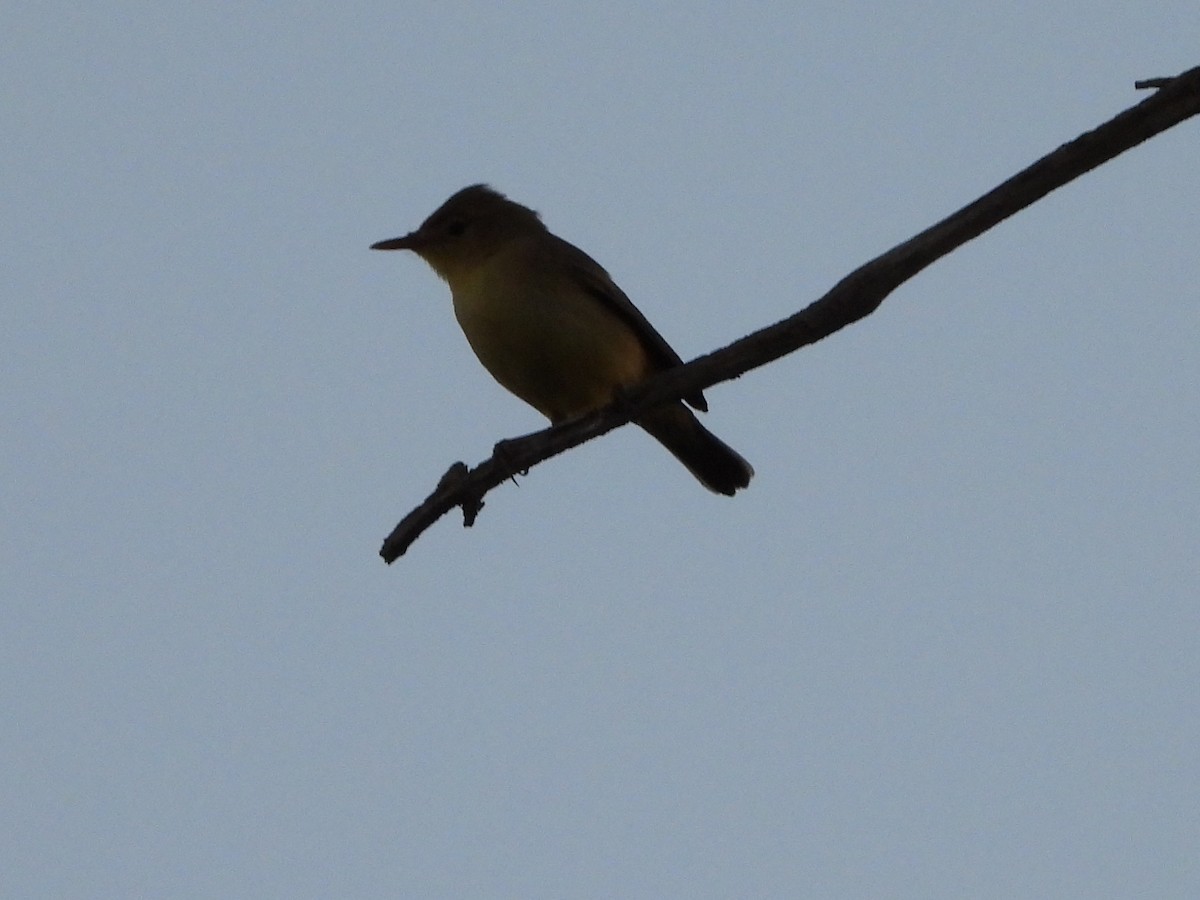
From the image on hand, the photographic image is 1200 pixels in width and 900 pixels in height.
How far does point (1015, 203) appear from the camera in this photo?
4.50 meters

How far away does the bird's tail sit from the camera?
850cm

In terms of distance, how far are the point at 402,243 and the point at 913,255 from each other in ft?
14.6

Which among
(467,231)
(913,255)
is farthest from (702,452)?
(913,255)

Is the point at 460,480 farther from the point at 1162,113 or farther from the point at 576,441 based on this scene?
the point at 1162,113

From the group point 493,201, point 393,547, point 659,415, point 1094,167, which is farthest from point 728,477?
point 1094,167

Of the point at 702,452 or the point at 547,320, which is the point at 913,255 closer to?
the point at 547,320

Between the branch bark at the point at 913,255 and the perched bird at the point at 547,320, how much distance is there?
1642mm

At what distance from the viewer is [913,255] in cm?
Result: 464

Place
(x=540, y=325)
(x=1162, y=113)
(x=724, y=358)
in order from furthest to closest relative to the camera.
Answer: (x=540, y=325) < (x=724, y=358) < (x=1162, y=113)

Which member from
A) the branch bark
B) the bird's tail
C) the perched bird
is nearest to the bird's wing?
the perched bird

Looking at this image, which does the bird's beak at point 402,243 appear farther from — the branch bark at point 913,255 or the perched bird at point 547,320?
the branch bark at point 913,255

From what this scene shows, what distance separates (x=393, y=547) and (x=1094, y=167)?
2949mm

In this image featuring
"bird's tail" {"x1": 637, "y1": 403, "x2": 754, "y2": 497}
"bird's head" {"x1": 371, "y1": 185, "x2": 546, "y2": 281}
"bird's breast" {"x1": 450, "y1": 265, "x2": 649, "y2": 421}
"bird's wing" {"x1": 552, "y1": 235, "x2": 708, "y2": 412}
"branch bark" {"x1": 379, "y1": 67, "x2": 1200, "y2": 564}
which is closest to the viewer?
"branch bark" {"x1": 379, "y1": 67, "x2": 1200, "y2": 564}

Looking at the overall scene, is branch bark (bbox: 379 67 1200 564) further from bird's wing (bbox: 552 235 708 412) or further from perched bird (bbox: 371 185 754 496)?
bird's wing (bbox: 552 235 708 412)
